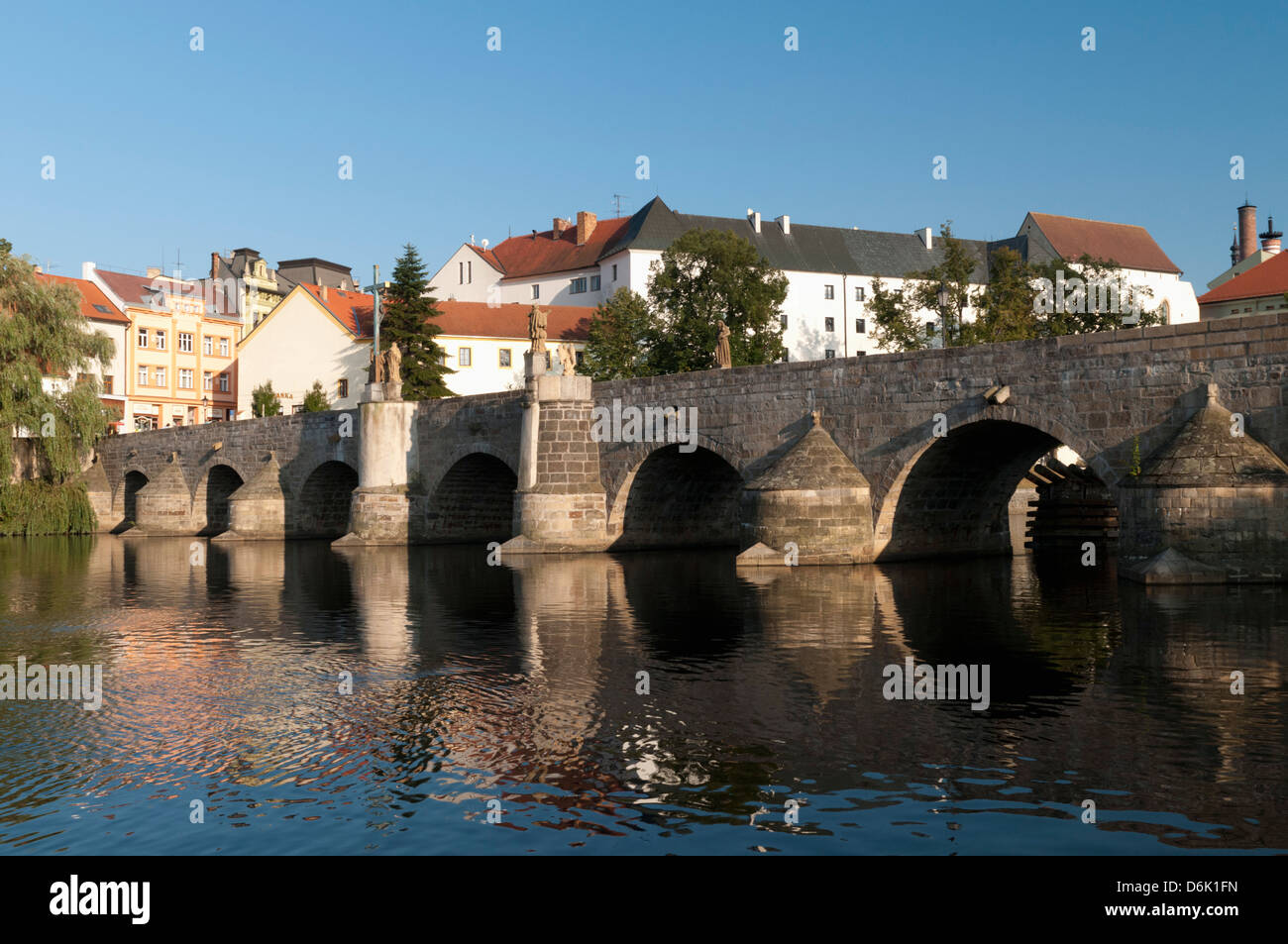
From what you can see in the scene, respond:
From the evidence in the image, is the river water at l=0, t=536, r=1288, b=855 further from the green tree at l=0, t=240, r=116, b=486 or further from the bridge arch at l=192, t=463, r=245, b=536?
the bridge arch at l=192, t=463, r=245, b=536

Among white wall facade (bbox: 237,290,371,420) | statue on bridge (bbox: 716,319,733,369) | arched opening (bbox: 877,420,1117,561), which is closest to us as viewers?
arched opening (bbox: 877,420,1117,561)

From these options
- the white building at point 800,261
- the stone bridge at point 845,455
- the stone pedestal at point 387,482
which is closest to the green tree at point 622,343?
the white building at point 800,261

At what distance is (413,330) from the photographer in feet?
201

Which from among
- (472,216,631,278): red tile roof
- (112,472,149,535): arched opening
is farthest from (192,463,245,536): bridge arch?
(472,216,631,278): red tile roof

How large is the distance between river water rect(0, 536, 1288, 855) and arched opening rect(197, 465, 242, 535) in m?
32.7

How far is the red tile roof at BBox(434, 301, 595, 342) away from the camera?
227 feet

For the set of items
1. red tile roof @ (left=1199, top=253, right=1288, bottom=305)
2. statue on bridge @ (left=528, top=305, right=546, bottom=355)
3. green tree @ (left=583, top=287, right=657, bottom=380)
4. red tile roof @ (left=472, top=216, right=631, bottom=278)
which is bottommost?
statue on bridge @ (left=528, top=305, right=546, bottom=355)

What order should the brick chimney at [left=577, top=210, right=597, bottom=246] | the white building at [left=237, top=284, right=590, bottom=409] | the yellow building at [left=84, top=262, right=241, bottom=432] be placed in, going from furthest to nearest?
the brick chimney at [left=577, top=210, right=597, bottom=246] < the yellow building at [left=84, top=262, right=241, bottom=432] < the white building at [left=237, top=284, right=590, bottom=409]

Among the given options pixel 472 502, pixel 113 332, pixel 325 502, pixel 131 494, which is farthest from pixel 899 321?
pixel 113 332

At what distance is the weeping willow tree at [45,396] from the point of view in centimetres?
4309

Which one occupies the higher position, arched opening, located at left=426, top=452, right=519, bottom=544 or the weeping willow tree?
the weeping willow tree

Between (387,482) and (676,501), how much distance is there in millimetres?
10250

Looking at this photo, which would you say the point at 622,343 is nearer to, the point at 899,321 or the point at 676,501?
the point at 899,321
